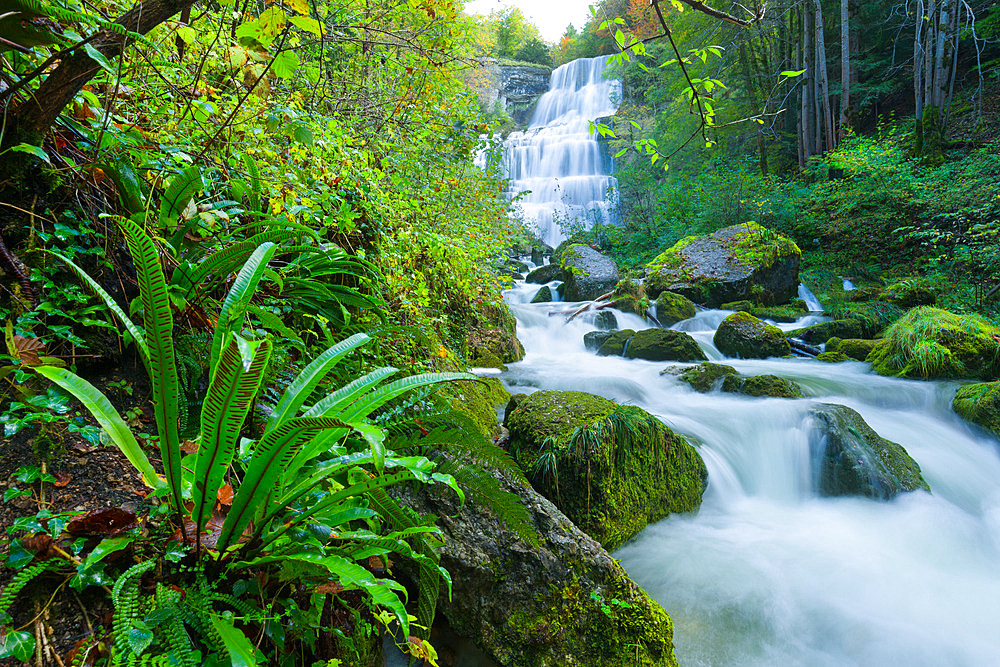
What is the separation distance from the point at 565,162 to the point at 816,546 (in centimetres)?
2088

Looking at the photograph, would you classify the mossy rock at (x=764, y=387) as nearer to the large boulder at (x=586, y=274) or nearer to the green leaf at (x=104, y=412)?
the green leaf at (x=104, y=412)

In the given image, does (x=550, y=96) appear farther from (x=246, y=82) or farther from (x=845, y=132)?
(x=246, y=82)

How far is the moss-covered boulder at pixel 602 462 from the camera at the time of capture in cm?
306

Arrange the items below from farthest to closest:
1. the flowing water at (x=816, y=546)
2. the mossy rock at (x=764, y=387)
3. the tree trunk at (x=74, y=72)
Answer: the mossy rock at (x=764, y=387)
the flowing water at (x=816, y=546)
the tree trunk at (x=74, y=72)

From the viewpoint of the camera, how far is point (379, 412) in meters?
2.05

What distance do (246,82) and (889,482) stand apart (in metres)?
6.05

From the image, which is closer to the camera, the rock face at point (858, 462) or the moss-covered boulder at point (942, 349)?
the rock face at point (858, 462)

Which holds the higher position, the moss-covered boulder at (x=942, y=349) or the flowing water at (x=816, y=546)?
the moss-covered boulder at (x=942, y=349)

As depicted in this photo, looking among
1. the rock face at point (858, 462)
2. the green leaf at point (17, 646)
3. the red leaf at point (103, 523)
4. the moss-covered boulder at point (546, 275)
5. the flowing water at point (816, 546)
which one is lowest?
the flowing water at point (816, 546)

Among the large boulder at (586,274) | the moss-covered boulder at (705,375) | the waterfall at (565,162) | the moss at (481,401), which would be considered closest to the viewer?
the moss at (481,401)

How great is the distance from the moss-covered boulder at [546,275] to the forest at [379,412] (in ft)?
19.6

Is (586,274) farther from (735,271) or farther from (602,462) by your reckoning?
(602,462)

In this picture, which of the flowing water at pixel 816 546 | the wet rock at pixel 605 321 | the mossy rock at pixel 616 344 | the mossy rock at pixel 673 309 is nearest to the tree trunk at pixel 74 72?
the flowing water at pixel 816 546

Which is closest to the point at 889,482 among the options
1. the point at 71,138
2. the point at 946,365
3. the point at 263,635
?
the point at 946,365
